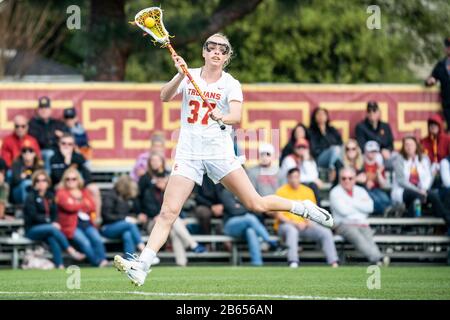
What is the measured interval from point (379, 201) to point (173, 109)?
3.86m

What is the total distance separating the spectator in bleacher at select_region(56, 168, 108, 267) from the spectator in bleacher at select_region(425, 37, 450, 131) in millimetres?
6340

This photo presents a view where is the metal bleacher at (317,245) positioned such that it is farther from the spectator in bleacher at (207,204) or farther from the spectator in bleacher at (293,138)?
the spectator in bleacher at (293,138)

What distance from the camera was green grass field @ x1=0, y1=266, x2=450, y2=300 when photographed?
1391 cm

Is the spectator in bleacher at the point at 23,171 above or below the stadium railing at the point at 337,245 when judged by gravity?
above

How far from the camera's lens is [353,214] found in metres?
20.7

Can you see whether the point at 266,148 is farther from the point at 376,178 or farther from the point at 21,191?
the point at 21,191

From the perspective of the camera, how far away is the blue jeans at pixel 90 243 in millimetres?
20109

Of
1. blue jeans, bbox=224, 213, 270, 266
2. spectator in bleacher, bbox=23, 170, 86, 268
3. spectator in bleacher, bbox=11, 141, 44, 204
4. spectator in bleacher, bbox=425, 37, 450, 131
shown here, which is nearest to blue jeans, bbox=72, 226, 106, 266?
spectator in bleacher, bbox=23, 170, 86, 268

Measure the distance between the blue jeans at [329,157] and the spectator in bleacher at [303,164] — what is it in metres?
0.41

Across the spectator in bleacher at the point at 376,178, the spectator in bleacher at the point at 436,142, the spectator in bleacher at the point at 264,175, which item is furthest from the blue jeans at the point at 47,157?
the spectator in bleacher at the point at 436,142

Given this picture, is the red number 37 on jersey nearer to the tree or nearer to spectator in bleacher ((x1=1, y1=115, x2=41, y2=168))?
spectator in bleacher ((x1=1, y1=115, x2=41, y2=168))

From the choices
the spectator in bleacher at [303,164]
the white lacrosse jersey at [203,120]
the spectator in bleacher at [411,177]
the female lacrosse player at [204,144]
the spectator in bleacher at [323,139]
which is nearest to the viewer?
the female lacrosse player at [204,144]

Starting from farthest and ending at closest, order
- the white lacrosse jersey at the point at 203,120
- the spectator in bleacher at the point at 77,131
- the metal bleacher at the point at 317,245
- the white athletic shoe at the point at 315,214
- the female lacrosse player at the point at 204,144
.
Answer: the spectator in bleacher at the point at 77,131
the metal bleacher at the point at 317,245
the white athletic shoe at the point at 315,214
the white lacrosse jersey at the point at 203,120
the female lacrosse player at the point at 204,144
